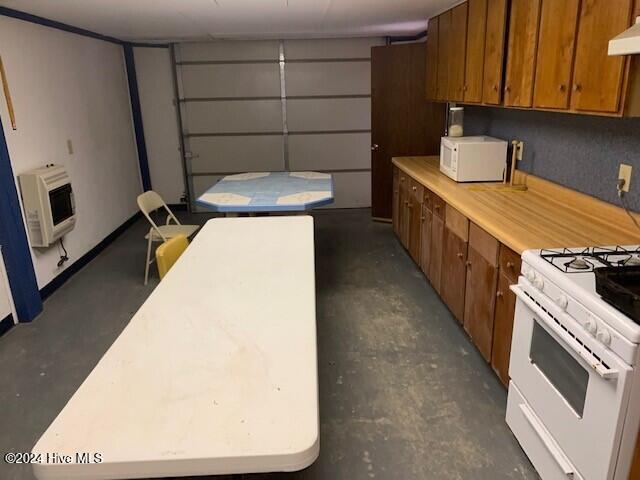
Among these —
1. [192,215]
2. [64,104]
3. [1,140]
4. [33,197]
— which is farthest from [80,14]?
[192,215]

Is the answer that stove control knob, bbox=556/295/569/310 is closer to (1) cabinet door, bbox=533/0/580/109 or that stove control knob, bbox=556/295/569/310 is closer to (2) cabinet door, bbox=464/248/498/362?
(2) cabinet door, bbox=464/248/498/362

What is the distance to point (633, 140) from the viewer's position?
225 cm

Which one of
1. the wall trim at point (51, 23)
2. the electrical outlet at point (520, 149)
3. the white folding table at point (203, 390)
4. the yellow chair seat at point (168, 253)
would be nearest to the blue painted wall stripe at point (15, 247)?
the wall trim at point (51, 23)

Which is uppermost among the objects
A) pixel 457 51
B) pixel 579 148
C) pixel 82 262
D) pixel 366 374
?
pixel 457 51

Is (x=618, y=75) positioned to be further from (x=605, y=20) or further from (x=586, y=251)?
(x=586, y=251)

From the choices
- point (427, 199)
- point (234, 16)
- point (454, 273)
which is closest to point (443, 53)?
point (427, 199)

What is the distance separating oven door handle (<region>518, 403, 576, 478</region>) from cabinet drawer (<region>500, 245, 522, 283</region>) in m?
0.60

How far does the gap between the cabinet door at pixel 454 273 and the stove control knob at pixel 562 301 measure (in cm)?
123

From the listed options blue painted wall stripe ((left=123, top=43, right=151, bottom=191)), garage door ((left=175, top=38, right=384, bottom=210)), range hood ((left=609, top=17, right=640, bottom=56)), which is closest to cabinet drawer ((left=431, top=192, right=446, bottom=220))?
range hood ((left=609, top=17, right=640, bottom=56))

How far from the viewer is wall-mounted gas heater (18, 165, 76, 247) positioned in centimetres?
357

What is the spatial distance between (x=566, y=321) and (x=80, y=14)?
420 cm

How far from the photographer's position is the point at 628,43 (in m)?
1.58

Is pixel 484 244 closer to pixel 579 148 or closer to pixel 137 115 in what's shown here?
pixel 579 148

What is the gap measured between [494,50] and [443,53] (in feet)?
3.98
